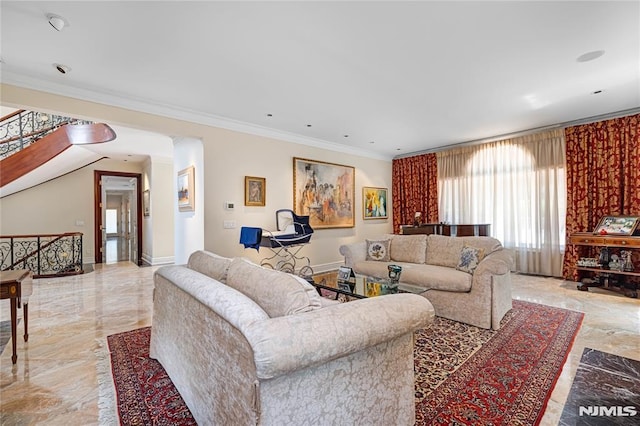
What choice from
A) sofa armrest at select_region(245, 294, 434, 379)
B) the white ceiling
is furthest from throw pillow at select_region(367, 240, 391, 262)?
sofa armrest at select_region(245, 294, 434, 379)

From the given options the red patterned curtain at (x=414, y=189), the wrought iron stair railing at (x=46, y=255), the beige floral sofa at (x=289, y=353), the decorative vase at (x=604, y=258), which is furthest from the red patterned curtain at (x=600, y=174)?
the wrought iron stair railing at (x=46, y=255)

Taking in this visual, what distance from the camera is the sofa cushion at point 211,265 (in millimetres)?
1940

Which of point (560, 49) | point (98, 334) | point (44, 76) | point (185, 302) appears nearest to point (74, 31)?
point (44, 76)

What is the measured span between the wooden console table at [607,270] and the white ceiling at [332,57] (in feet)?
6.36

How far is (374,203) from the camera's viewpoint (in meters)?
7.26

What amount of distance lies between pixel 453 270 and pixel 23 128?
7896 millimetres

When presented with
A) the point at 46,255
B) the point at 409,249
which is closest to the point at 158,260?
the point at 46,255

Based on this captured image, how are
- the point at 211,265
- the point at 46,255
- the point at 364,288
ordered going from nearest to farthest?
1. the point at 211,265
2. the point at 364,288
3. the point at 46,255

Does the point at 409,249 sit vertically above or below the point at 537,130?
below

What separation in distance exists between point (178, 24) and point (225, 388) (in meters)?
2.65

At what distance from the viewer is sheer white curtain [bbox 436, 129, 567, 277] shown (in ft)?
17.1

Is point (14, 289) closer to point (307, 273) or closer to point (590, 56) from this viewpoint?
point (307, 273)

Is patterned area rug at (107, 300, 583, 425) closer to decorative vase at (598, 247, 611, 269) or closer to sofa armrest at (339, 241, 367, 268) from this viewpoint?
sofa armrest at (339, 241, 367, 268)

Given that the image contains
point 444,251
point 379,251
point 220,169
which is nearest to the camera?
point 444,251
